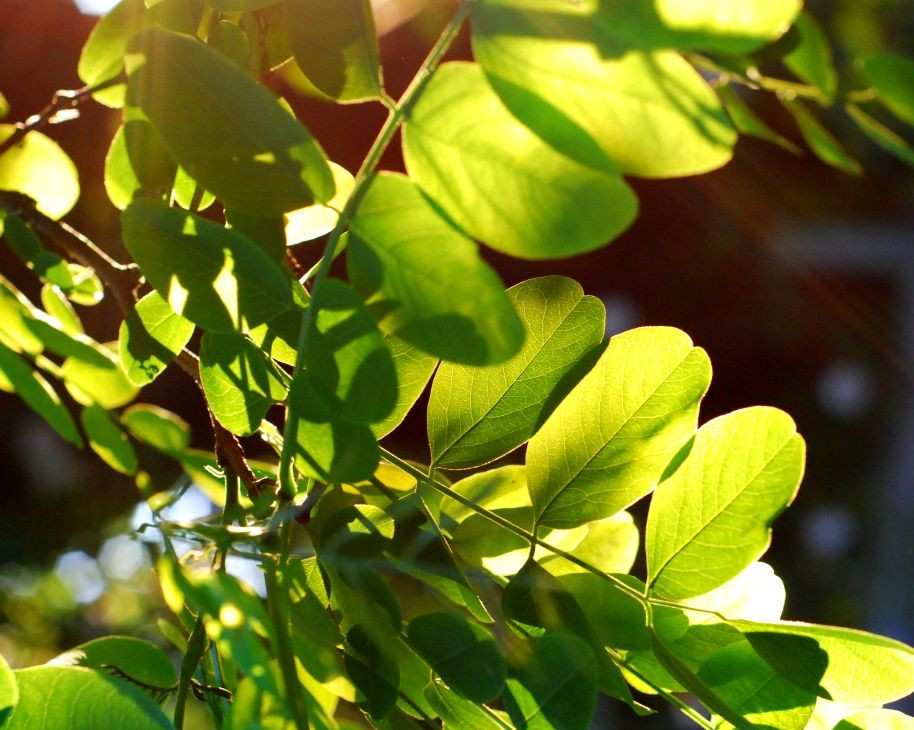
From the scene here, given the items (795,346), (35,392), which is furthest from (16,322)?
(795,346)

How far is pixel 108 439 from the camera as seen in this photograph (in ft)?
1.64

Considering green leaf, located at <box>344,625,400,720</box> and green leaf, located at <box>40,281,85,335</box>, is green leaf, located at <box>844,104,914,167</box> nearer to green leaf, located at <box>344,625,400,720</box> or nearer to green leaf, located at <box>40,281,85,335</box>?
green leaf, located at <box>344,625,400,720</box>

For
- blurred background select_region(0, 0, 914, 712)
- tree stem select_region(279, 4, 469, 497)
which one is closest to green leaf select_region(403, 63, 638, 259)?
tree stem select_region(279, 4, 469, 497)

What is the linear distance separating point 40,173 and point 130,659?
31 centimetres

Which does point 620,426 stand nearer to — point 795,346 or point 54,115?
point 54,115

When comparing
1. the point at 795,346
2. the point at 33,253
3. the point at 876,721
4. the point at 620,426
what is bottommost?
the point at 795,346

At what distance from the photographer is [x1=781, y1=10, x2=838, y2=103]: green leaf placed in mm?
320

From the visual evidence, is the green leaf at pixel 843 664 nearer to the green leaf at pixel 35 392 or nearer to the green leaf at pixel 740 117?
the green leaf at pixel 740 117

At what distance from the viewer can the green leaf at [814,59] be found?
32cm

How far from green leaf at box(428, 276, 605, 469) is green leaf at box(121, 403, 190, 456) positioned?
103 millimetres

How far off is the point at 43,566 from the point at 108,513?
0.24m

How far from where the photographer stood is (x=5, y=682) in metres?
0.28

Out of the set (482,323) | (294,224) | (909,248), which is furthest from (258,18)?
(909,248)

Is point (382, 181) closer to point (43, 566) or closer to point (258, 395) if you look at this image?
point (258, 395)
